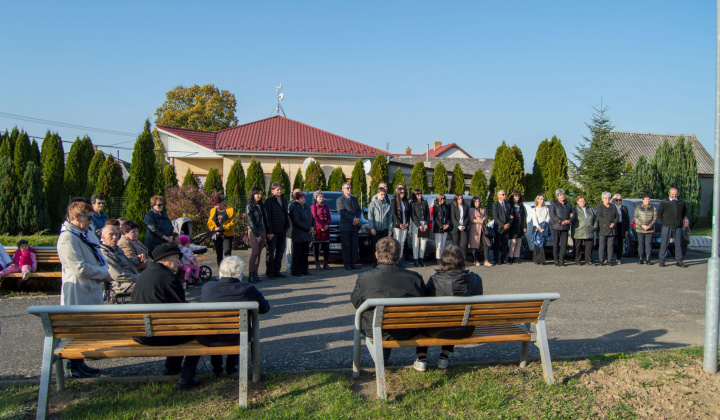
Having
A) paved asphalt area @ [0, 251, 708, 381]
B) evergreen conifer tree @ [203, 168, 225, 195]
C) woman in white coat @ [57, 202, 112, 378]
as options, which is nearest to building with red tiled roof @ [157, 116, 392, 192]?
evergreen conifer tree @ [203, 168, 225, 195]

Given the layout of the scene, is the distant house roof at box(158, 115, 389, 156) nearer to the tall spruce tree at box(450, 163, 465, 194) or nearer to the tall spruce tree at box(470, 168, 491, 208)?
the tall spruce tree at box(450, 163, 465, 194)

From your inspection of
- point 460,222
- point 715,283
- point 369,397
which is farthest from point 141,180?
point 715,283

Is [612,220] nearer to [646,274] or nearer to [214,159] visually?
[646,274]

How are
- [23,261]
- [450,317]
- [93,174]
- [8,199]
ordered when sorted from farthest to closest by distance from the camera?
[93,174] < [8,199] < [23,261] < [450,317]

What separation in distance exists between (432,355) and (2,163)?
20.6 metres

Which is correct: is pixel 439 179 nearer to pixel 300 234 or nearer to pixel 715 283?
pixel 300 234

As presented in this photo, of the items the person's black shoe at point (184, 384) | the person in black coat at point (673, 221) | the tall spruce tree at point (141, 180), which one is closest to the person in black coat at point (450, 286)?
the person's black shoe at point (184, 384)

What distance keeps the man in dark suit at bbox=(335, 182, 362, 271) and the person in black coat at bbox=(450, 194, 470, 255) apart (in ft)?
8.24

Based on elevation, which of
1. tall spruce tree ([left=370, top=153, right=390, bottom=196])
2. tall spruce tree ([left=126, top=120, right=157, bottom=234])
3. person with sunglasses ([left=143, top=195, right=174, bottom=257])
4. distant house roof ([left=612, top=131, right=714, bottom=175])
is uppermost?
distant house roof ([left=612, top=131, right=714, bottom=175])

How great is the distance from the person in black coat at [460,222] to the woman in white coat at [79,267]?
9056 mm

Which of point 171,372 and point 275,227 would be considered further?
point 275,227

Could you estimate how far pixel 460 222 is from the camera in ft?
42.1

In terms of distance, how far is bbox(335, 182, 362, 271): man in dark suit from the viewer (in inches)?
470

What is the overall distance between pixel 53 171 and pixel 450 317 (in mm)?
24757
